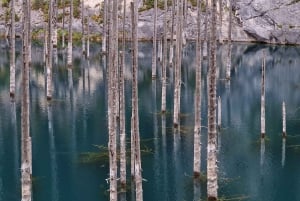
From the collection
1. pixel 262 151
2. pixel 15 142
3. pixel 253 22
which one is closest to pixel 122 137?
pixel 262 151

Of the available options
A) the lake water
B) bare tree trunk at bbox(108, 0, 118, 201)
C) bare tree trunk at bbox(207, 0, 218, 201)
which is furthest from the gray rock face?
bare tree trunk at bbox(108, 0, 118, 201)

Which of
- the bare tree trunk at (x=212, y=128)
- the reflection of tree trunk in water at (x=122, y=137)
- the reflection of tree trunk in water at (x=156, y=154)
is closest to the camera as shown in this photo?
the bare tree trunk at (x=212, y=128)

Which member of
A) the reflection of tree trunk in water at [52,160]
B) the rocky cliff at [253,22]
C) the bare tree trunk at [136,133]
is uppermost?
the rocky cliff at [253,22]

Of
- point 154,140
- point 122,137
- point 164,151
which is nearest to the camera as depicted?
point 122,137

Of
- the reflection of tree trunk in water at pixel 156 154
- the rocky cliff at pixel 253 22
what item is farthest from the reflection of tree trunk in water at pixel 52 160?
the rocky cliff at pixel 253 22

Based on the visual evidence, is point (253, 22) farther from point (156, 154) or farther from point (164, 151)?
point (156, 154)

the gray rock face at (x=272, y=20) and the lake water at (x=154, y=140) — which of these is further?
the gray rock face at (x=272, y=20)

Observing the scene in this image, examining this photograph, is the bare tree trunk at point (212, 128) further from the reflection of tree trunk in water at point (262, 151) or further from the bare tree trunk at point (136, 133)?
the reflection of tree trunk in water at point (262, 151)

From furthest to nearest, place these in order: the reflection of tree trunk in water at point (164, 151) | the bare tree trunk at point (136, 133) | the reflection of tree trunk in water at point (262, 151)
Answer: the reflection of tree trunk in water at point (262, 151) < the reflection of tree trunk in water at point (164, 151) < the bare tree trunk at point (136, 133)
